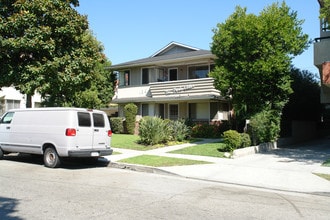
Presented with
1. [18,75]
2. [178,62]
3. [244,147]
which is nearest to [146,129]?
[244,147]

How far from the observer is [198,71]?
2731 cm

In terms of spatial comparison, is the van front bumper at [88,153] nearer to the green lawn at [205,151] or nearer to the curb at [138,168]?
the curb at [138,168]

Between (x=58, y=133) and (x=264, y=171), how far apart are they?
7157 millimetres

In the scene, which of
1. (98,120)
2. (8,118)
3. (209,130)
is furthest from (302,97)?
(8,118)

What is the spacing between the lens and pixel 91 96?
29.4 meters

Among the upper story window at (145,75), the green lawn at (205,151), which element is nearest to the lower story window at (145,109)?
the upper story window at (145,75)

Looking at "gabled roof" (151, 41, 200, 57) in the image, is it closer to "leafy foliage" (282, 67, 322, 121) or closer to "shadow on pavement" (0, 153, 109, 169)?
"leafy foliage" (282, 67, 322, 121)

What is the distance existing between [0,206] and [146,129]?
12.5m

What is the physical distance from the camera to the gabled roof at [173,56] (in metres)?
25.8

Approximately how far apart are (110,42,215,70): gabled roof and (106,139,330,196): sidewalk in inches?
429

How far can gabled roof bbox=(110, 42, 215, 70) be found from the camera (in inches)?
1014

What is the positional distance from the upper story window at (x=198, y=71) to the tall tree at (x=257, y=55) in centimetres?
703

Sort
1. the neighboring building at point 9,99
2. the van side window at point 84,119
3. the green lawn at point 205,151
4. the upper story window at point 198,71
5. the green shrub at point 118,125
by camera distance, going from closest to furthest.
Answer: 1. the van side window at point 84,119
2. the green lawn at point 205,151
3. the upper story window at point 198,71
4. the green shrub at point 118,125
5. the neighboring building at point 9,99

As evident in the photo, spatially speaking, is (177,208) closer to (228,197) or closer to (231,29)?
(228,197)
